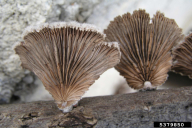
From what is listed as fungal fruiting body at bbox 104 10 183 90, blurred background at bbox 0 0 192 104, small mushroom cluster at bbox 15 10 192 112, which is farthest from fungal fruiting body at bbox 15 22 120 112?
blurred background at bbox 0 0 192 104

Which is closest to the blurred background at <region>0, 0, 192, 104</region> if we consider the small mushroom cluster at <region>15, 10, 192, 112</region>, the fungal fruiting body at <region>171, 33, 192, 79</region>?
the small mushroom cluster at <region>15, 10, 192, 112</region>

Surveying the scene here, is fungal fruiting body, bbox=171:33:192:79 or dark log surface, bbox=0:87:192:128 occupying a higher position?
fungal fruiting body, bbox=171:33:192:79

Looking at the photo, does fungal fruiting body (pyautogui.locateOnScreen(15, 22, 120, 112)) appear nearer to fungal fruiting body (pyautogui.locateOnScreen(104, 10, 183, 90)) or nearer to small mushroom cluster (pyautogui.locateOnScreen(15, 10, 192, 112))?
small mushroom cluster (pyautogui.locateOnScreen(15, 10, 192, 112))

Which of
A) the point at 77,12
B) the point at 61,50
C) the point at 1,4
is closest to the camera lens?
the point at 61,50

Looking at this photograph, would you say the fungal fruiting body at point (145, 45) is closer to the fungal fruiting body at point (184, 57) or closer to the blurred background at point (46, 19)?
the fungal fruiting body at point (184, 57)

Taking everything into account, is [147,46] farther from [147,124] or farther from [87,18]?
[87,18]

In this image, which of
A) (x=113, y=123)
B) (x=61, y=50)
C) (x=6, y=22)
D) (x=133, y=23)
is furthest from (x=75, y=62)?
(x=6, y=22)

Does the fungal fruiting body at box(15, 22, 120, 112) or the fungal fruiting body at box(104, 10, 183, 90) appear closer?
the fungal fruiting body at box(15, 22, 120, 112)
